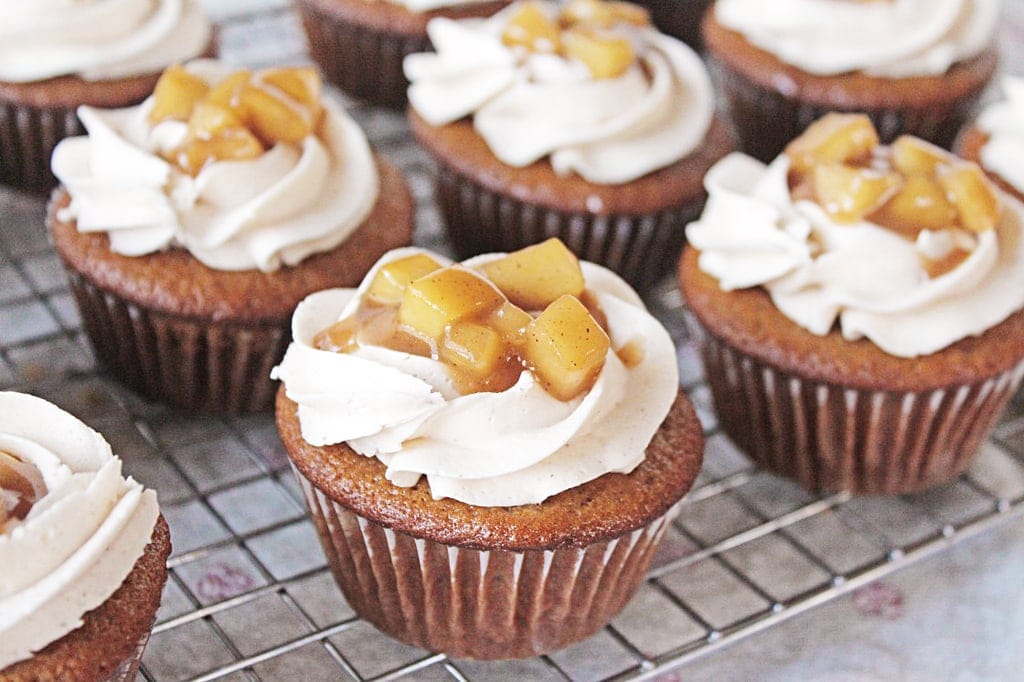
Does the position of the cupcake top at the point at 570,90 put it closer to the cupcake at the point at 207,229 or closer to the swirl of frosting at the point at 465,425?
the cupcake at the point at 207,229

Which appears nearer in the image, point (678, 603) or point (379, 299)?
point (379, 299)

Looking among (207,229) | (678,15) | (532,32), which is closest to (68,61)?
(207,229)

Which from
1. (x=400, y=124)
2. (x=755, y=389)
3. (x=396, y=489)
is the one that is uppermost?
(x=396, y=489)

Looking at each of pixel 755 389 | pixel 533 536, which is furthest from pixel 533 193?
pixel 533 536

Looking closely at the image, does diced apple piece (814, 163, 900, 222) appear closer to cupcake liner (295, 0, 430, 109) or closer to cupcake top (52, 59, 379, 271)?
cupcake top (52, 59, 379, 271)

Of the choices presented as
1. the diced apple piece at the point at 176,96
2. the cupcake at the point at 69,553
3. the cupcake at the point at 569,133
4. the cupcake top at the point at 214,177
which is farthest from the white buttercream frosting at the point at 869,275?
the cupcake at the point at 69,553

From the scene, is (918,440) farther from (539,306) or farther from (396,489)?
(396,489)
